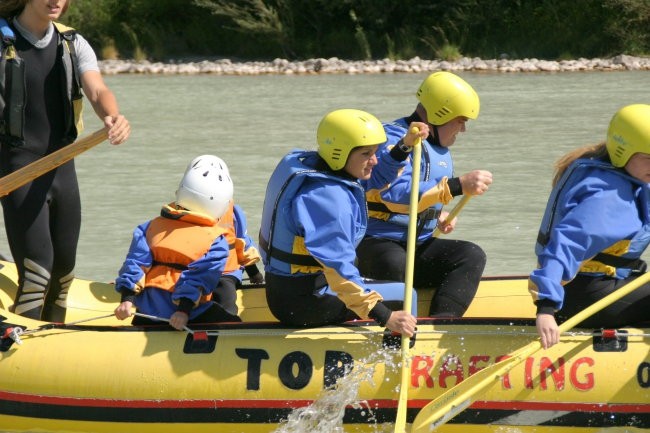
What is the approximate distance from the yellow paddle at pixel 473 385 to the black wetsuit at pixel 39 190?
173cm

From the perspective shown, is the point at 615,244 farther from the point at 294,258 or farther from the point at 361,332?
the point at 294,258

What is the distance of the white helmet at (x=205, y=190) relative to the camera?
5020mm

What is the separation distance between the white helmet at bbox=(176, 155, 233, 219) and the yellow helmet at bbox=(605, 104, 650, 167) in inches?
61.4

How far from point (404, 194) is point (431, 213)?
19 centimetres

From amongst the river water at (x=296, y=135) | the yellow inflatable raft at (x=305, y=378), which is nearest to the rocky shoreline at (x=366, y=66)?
the river water at (x=296, y=135)

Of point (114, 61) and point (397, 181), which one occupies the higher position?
point (397, 181)

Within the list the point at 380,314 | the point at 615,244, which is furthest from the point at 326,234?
the point at 615,244

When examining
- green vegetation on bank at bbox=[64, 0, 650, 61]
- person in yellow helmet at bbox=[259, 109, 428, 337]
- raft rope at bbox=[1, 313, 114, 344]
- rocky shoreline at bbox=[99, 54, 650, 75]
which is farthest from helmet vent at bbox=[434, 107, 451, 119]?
green vegetation on bank at bbox=[64, 0, 650, 61]

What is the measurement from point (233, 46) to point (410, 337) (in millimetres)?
24398

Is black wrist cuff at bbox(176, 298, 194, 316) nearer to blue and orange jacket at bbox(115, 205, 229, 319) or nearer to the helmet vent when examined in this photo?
blue and orange jacket at bbox(115, 205, 229, 319)

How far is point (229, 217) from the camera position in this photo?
539cm

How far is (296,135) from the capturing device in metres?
13.8

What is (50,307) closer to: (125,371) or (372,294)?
(125,371)

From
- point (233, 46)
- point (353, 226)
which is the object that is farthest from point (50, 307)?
point (233, 46)
